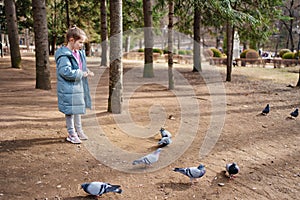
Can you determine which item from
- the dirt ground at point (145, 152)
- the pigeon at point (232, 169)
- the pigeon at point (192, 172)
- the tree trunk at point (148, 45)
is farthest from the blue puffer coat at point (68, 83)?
the tree trunk at point (148, 45)

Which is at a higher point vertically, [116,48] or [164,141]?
[116,48]

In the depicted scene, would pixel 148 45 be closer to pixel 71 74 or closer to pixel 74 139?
pixel 74 139

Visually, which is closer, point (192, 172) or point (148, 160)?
point (192, 172)

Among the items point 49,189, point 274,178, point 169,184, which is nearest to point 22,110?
point 49,189

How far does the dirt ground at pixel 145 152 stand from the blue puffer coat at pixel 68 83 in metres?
0.67

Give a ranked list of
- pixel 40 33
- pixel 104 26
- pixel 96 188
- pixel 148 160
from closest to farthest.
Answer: pixel 96 188 → pixel 148 160 → pixel 40 33 → pixel 104 26

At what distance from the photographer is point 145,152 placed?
182 inches

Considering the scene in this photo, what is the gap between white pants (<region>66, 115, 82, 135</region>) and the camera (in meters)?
4.41

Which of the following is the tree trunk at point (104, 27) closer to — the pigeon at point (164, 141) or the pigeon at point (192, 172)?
the pigeon at point (164, 141)

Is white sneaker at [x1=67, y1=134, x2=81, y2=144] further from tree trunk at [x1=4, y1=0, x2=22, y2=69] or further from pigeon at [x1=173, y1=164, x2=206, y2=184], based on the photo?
tree trunk at [x1=4, y1=0, x2=22, y2=69]

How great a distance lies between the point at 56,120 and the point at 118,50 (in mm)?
1845

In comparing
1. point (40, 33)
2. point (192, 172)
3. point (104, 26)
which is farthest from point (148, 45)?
point (192, 172)

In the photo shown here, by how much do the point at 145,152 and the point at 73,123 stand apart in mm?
1171

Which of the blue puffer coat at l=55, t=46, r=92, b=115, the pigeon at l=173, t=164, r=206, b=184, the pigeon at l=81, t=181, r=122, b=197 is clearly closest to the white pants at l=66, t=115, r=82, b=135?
the blue puffer coat at l=55, t=46, r=92, b=115
